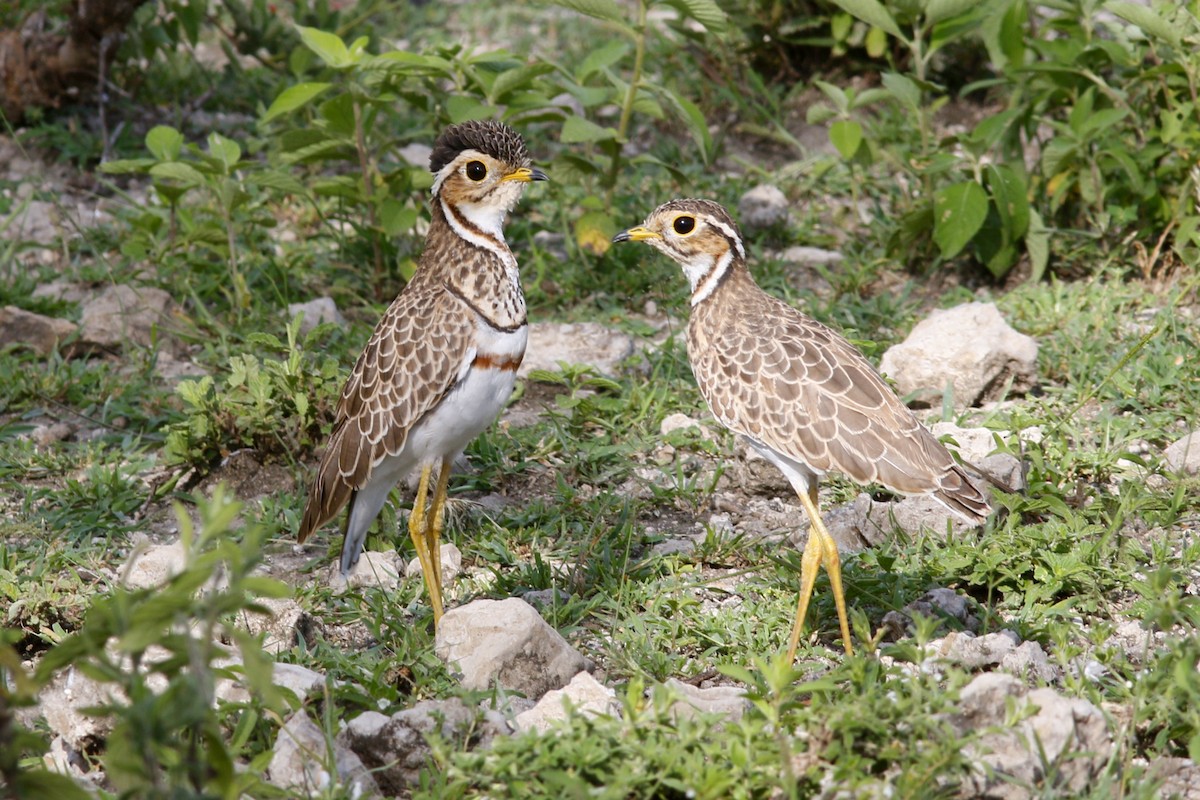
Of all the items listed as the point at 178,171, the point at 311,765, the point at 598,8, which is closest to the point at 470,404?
the point at 311,765

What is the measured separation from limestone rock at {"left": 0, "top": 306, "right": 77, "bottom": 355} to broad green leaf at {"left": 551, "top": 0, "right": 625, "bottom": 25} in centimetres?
284

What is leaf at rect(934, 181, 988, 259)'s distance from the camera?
6469mm

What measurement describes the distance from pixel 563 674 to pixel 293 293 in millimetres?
3473

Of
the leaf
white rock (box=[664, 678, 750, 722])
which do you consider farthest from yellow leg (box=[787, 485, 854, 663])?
the leaf

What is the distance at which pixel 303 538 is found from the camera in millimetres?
4941

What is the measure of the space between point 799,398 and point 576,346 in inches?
84.3

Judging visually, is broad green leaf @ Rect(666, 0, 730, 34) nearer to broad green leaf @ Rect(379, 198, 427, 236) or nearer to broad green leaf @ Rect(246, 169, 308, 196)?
broad green leaf @ Rect(379, 198, 427, 236)

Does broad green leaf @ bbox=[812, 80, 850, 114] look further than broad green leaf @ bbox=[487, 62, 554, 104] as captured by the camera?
Yes

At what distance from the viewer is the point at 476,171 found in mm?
4895

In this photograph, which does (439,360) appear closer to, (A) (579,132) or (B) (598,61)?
(A) (579,132)

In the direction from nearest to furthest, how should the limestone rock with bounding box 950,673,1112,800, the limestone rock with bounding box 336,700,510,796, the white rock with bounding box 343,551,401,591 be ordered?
the limestone rock with bounding box 950,673,1112,800
the limestone rock with bounding box 336,700,510,796
the white rock with bounding box 343,551,401,591

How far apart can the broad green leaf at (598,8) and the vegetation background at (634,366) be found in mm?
133

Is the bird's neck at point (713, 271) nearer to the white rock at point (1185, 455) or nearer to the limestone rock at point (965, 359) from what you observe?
the limestone rock at point (965, 359)

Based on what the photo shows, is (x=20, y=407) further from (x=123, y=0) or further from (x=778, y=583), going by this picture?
(x=778, y=583)
